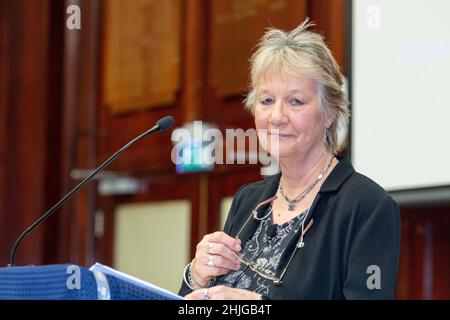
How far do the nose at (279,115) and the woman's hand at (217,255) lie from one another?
330 millimetres

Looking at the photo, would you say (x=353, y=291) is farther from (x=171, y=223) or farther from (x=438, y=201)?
(x=171, y=223)

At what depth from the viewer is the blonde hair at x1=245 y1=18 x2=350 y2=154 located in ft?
7.18

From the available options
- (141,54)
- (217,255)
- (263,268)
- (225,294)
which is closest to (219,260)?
(217,255)

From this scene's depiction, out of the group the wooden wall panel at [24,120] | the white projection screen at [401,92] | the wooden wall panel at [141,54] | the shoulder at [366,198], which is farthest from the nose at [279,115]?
the wooden wall panel at [24,120]

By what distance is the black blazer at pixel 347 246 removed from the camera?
188 cm

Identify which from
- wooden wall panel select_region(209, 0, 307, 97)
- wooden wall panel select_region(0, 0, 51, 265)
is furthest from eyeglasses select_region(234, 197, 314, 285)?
wooden wall panel select_region(0, 0, 51, 265)

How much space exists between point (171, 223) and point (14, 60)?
4.57 ft

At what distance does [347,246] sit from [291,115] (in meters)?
0.41

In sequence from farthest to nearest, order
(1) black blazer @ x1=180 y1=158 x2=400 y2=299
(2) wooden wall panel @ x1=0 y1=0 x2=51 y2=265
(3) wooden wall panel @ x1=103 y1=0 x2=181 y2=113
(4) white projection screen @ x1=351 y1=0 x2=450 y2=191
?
(2) wooden wall panel @ x1=0 y1=0 x2=51 y2=265
(3) wooden wall panel @ x1=103 y1=0 x2=181 y2=113
(4) white projection screen @ x1=351 y1=0 x2=450 y2=191
(1) black blazer @ x1=180 y1=158 x2=400 y2=299

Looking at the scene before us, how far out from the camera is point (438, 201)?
2.81 meters

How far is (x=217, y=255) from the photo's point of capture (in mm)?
2115

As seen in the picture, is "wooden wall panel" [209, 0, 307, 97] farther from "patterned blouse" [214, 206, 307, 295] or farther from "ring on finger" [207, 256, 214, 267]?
"ring on finger" [207, 256, 214, 267]

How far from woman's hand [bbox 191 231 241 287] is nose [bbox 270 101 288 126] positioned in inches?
13.0
